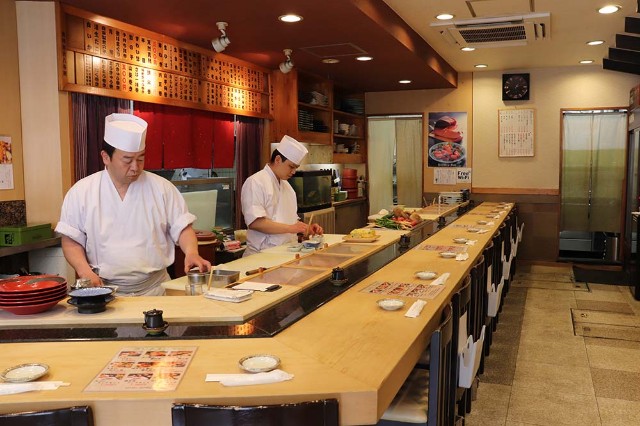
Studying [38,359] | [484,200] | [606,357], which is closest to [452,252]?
[606,357]

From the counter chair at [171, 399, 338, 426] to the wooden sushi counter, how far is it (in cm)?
7

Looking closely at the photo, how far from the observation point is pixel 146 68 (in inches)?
195

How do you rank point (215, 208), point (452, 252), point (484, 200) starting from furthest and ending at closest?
point (484, 200), point (215, 208), point (452, 252)

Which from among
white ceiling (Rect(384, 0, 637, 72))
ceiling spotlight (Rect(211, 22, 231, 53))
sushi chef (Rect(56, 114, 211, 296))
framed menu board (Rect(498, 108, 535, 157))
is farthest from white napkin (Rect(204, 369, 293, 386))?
framed menu board (Rect(498, 108, 535, 157))

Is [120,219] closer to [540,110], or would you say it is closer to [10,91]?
[10,91]

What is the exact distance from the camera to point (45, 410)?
143 cm

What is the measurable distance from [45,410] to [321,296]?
53.4 inches

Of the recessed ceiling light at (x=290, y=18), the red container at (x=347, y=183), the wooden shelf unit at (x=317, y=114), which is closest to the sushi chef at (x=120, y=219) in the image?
the recessed ceiling light at (x=290, y=18)

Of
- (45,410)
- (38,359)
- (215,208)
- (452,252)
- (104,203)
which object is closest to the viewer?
(45,410)

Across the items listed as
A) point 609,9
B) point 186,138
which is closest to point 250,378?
point 186,138

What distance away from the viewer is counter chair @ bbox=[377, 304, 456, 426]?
198cm

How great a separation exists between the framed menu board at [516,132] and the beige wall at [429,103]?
48cm

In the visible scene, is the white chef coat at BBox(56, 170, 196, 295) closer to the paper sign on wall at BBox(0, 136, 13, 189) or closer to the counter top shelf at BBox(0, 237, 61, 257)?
the counter top shelf at BBox(0, 237, 61, 257)

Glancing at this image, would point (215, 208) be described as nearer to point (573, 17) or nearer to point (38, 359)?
point (573, 17)
